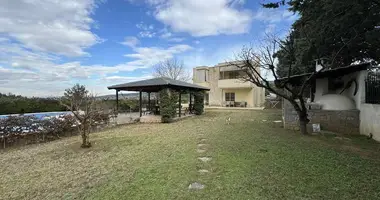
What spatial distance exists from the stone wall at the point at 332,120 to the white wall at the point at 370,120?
0.27 m

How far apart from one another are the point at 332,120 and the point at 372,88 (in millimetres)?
1895

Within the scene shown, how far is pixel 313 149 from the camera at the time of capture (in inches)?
223

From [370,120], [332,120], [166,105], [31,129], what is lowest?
[31,129]

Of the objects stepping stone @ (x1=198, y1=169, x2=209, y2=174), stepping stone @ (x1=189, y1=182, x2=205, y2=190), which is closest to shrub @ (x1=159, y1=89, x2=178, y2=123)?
stepping stone @ (x1=198, y1=169, x2=209, y2=174)

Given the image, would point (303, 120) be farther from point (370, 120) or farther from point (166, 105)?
point (166, 105)

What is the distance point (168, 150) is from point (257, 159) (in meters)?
2.54

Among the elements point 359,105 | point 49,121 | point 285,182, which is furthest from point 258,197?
point 49,121

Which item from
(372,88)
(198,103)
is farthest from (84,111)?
(198,103)

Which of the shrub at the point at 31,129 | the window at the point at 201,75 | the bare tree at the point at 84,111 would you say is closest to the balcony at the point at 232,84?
the window at the point at 201,75

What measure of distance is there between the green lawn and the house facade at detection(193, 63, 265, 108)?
2024cm

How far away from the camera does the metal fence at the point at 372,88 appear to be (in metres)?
7.14

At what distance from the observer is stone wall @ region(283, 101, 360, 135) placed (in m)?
8.23

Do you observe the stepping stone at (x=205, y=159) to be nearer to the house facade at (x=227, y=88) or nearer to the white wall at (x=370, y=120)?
the white wall at (x=370, y=120)

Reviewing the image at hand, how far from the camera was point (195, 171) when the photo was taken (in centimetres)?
412
